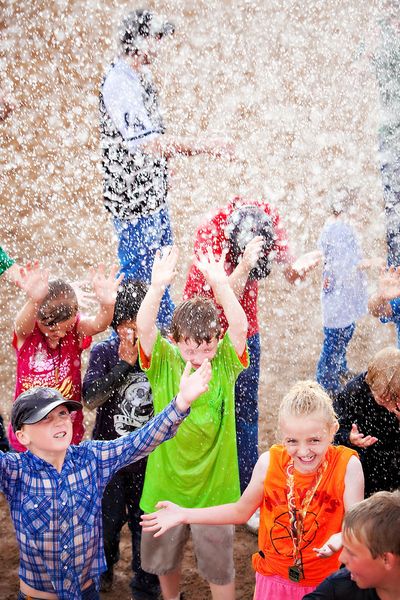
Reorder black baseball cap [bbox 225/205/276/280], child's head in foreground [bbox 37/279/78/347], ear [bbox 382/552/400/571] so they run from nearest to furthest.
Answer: ear [bbox 382/552/400/571] < child's head in foreground [bbox 37/279/78/347] < black baseball cap [bbox 225/205/276/280]

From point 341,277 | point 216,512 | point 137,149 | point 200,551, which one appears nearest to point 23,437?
point 216,512

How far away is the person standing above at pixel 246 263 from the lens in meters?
3.53

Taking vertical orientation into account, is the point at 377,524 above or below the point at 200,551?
above

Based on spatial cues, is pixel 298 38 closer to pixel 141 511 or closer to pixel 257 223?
pixel 257 223

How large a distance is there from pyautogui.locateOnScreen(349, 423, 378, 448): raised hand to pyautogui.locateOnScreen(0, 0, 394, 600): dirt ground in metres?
2.45

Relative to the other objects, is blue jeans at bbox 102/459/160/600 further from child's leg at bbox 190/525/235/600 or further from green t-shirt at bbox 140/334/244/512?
child's leg at bbox 190/525/235/600

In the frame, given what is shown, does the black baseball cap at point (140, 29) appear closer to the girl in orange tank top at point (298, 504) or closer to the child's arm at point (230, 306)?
the child's arm at point (230, 306)

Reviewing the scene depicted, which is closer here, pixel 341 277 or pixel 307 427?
pixel 307 427

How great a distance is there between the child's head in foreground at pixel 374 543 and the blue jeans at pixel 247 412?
1.66 metres

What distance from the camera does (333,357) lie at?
4.61m

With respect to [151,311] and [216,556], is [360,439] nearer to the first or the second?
[216,556]

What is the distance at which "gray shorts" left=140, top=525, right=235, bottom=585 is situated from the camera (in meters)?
2.90

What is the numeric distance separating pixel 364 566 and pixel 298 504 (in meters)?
0.48

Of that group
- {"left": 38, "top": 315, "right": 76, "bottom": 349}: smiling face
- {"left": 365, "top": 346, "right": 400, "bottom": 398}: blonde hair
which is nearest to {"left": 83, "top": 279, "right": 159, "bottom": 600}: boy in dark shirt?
{"left": 38, "top": 315, "right": 76, "bottom": 349}: smiling face
